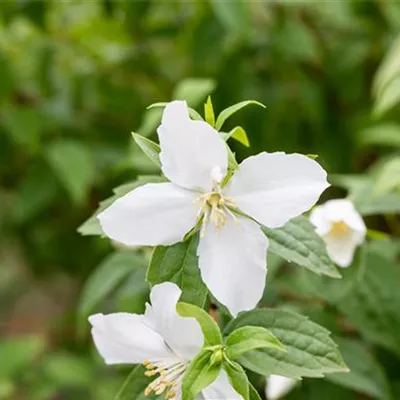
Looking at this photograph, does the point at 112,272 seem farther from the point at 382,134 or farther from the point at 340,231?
the point at 382,134

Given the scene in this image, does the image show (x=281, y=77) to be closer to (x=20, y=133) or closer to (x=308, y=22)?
(x=308, y=22)

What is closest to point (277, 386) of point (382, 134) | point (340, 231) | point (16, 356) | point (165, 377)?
point (340, 231)

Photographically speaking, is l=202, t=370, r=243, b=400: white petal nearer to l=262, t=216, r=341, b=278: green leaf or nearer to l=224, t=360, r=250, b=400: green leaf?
l=224, t=360, r=250, b=400: green leaf

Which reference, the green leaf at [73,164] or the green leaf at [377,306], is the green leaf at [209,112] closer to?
the green leaf at [377,306]

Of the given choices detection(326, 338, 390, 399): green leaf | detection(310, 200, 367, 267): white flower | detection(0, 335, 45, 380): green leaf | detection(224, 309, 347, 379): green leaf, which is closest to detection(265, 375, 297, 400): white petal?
detection(326, 338, 390, 399): green leaf

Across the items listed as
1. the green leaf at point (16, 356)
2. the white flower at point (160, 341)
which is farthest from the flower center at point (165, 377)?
the green leaf at point (16, 356)

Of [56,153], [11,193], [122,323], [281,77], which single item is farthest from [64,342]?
[122,323]

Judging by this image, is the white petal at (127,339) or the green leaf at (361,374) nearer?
the white petal at (127,339)

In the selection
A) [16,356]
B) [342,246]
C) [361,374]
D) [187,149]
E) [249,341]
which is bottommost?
[16,356]
